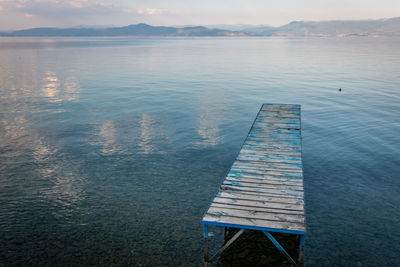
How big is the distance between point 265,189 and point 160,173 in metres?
8.70

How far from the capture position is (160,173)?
19844mm

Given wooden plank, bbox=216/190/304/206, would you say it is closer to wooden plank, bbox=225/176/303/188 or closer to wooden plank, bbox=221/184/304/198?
wooden plank, bbox=221/184/304/198

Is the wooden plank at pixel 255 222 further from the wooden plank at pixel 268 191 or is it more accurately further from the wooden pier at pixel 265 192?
the wooden plank at pixel 268 191

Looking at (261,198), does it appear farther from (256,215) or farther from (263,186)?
(256,215)

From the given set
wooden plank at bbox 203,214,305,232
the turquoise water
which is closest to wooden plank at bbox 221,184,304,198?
wooden plank at bbox 203,214,305,232

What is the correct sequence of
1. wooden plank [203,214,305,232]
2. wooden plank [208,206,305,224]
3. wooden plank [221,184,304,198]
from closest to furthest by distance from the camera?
wooden plank [203,214,305,232], wooden plank [208,206,305,224], wooden plank [221,184,304,198]

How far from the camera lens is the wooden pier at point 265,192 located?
419 inches

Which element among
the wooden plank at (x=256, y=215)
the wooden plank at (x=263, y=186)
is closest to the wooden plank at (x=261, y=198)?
the wooden plank at (x=256, y=215)

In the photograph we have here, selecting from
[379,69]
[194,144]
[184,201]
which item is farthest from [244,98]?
[379,69]

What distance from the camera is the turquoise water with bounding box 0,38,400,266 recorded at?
1321cm

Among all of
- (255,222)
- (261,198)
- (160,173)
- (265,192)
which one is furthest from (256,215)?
(160,173)

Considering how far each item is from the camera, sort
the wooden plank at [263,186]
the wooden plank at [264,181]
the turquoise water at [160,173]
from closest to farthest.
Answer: the wooden plank at [263,186], the turquoise water at [160,173], the wooden plank at [264,181]

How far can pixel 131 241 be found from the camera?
13.5 m

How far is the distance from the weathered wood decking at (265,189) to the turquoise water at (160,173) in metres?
2.62
